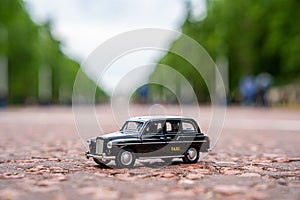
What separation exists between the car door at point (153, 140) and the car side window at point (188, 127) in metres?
0.33

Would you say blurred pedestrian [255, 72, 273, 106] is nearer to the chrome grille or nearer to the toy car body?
the toy car body

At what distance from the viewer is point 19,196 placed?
4406mm

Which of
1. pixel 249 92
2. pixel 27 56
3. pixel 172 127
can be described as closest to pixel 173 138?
pixel 172 127

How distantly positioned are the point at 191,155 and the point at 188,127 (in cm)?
37

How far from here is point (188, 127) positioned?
619 centimetres

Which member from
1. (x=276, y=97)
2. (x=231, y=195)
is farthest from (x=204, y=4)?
(x=231, y=195)

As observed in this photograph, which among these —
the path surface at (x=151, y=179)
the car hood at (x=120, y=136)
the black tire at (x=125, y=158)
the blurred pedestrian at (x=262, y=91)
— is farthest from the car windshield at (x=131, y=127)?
the blurred pedestrian at (x=262, y=91)

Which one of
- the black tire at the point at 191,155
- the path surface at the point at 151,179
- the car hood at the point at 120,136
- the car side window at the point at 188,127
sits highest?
the car side window at the point at 188,127

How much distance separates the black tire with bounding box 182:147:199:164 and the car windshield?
74cm

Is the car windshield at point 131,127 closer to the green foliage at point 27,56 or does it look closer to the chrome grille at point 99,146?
the chrome grille at point 99,146

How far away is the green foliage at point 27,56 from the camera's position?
1991 inches

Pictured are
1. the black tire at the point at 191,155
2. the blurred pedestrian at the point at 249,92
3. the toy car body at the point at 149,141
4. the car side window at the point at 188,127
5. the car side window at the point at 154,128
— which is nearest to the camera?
the toy car body at the point at 149,141

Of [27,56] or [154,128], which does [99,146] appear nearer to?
[154,128]

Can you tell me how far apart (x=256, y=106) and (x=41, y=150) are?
42.3 m
